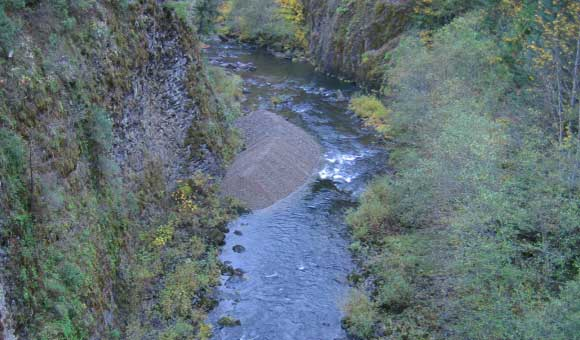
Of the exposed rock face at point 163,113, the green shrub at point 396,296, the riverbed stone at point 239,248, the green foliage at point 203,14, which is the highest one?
the green foliage at point 203,14

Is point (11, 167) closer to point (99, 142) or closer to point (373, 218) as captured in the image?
point (99, 142)

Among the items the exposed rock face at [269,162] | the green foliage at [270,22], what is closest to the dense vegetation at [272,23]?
the green foliage at [270,22]

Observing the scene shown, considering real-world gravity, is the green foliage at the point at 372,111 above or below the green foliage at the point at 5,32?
below

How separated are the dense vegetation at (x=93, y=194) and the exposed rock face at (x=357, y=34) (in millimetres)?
24011

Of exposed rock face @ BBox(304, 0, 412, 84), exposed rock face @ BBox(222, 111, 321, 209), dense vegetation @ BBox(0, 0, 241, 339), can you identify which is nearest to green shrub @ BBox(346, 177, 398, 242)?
exposed rock face @ BBox(222, 111, 321, 209)

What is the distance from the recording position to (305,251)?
22.0 metres

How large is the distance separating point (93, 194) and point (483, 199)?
12087 millimetres

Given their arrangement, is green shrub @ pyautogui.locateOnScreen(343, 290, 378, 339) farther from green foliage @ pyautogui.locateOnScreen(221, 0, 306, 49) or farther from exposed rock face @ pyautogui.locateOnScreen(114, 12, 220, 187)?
green foliage @ pyautogui.locateOnScreen(221, 0, 306, 49)

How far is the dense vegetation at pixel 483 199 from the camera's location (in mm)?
13711

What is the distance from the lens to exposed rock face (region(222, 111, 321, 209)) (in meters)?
26.5

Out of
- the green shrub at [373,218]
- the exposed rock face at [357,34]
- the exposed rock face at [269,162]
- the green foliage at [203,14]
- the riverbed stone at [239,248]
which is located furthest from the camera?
the exposed rock face at [357,34]

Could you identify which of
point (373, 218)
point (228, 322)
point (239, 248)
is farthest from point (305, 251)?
point (228, 322)

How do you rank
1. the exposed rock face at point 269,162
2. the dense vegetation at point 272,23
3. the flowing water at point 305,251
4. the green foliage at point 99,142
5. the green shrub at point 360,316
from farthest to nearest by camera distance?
the dense vegetation at point 272,23
the exposed rock face at point 269,162
the flowing water at point 305,251
the green shrub at point 360,316
the green foliage at point 99,142

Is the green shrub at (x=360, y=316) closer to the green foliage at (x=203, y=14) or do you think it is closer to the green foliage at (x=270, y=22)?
the green foliage at (x=203, y=14)
